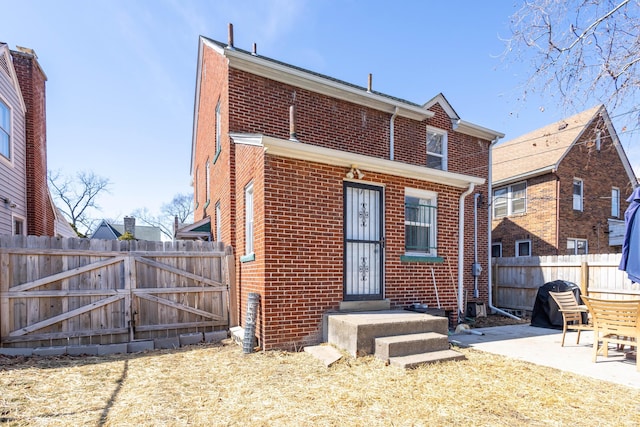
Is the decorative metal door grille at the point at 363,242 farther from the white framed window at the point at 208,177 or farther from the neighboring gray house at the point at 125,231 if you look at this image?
the neighboring gray house at the point at 125,231

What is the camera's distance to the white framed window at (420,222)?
23.5 feet

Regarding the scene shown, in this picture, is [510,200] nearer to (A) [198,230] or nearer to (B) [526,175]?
(B) [526,175]

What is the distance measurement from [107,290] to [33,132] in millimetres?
7330

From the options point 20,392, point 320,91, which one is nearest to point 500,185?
point 320,91

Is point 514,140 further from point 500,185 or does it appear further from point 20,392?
point 20,392

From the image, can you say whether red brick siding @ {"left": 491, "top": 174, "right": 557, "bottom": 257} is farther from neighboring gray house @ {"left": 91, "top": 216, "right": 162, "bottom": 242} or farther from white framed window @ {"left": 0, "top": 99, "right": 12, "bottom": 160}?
white framed window @ {"left": 0, "top": 99, "right": 12, "bottom": 160}

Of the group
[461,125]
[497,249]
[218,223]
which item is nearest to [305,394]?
[218,223]

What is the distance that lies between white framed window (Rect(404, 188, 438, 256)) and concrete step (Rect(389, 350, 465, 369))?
2345 millimetres

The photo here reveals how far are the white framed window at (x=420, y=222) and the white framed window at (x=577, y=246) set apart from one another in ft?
32.2

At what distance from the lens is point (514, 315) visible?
1052cm

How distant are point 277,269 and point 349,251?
1.44m

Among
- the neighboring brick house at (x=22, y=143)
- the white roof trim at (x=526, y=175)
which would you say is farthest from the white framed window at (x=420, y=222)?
the neighboring brick house at (x=22, y=143)

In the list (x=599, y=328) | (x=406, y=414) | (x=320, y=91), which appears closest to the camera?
(x=406, y=414)

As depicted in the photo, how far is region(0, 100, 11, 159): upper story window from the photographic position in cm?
876
